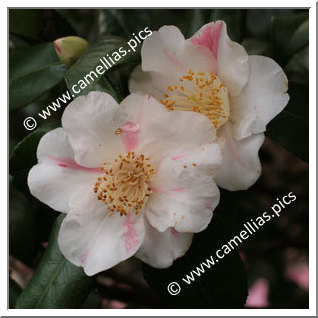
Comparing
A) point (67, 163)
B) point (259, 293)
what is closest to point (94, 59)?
point (67, 163)

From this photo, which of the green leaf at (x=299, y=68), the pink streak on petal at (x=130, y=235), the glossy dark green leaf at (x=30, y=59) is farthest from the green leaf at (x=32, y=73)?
the green leaf at (x=299, y=68)

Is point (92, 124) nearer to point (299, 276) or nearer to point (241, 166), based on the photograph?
point (241, 166)

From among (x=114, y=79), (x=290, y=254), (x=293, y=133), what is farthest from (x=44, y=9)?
(x=290, y=254)

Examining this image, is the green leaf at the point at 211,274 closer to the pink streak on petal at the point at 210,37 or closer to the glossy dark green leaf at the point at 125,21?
the pink streak on petal at the point at 210,37

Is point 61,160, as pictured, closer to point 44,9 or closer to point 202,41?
point 202,41

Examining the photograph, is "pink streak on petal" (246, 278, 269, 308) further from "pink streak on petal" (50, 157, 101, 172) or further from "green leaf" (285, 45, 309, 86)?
"pink streak on petal" (50, 157, 101, 172)

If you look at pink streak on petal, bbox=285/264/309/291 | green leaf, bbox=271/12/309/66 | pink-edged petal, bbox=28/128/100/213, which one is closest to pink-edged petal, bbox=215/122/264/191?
pink-edged petal, bbox=28/128/100/213
